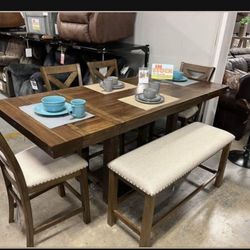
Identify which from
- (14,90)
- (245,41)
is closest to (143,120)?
(14,90)

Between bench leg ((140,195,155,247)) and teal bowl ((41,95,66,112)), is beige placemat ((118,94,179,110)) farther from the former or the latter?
bench leg ((140,195,155,247))

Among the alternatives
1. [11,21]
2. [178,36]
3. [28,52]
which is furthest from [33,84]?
[178,36]

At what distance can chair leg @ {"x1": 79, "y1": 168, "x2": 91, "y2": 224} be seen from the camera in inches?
61.2

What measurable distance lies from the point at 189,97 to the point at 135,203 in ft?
3.13

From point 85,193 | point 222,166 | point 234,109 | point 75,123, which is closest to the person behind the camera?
point 75,123

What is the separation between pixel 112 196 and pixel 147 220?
304 mm

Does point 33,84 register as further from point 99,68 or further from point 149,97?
point 149,97

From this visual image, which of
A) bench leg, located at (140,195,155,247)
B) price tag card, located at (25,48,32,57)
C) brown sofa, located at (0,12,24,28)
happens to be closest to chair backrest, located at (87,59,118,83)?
bench leg, located at (140,195,155,247)

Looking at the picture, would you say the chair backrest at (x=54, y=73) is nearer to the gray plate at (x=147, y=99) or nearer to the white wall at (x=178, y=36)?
the gray plate at (x=147, y=99)

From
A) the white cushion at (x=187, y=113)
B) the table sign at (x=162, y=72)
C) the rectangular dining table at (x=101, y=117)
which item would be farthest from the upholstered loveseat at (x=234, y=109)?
the table sign at (x=162, y=72)

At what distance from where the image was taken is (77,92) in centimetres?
193

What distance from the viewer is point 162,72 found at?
2314 mm

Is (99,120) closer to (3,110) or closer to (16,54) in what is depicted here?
(3,110)

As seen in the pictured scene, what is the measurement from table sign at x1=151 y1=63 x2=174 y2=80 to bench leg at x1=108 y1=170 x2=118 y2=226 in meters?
1.17
